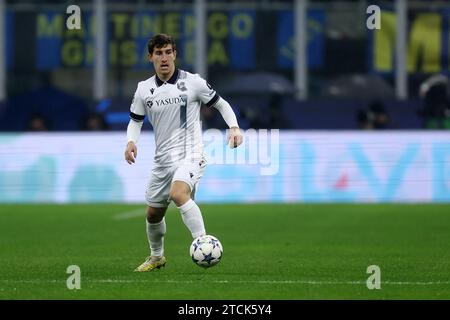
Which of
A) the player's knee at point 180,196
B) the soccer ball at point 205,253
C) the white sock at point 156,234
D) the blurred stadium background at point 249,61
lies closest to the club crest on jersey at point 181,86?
the player's knee at point 180,196

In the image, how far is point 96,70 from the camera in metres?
31.3

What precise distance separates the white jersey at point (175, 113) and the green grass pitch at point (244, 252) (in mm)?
1124

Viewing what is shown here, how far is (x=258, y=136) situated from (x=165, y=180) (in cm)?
1048

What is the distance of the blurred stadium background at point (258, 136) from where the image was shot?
14.7 metres

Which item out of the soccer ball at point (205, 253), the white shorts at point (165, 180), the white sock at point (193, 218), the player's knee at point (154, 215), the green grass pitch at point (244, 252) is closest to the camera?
the green grass pitch at point (244, 252)

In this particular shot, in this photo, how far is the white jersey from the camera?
12.5m

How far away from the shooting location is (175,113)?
12.6 m

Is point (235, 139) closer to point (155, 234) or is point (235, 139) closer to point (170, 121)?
point (170, 121)

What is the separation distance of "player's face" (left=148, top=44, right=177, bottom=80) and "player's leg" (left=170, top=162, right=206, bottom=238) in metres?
0.90

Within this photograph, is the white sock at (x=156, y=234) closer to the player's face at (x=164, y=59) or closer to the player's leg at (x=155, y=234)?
the player's leg at (x=155, y=234)

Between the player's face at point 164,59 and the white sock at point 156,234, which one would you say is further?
the white sock at point 156,234

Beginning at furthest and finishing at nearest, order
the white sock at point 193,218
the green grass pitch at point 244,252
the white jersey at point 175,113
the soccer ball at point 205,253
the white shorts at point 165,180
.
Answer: the white jersey at point 175,113, the white shorts at point 165,180, the white sock at point 193,218, the soccer ball at point 205,253, the green grass pitch at point 244,252
